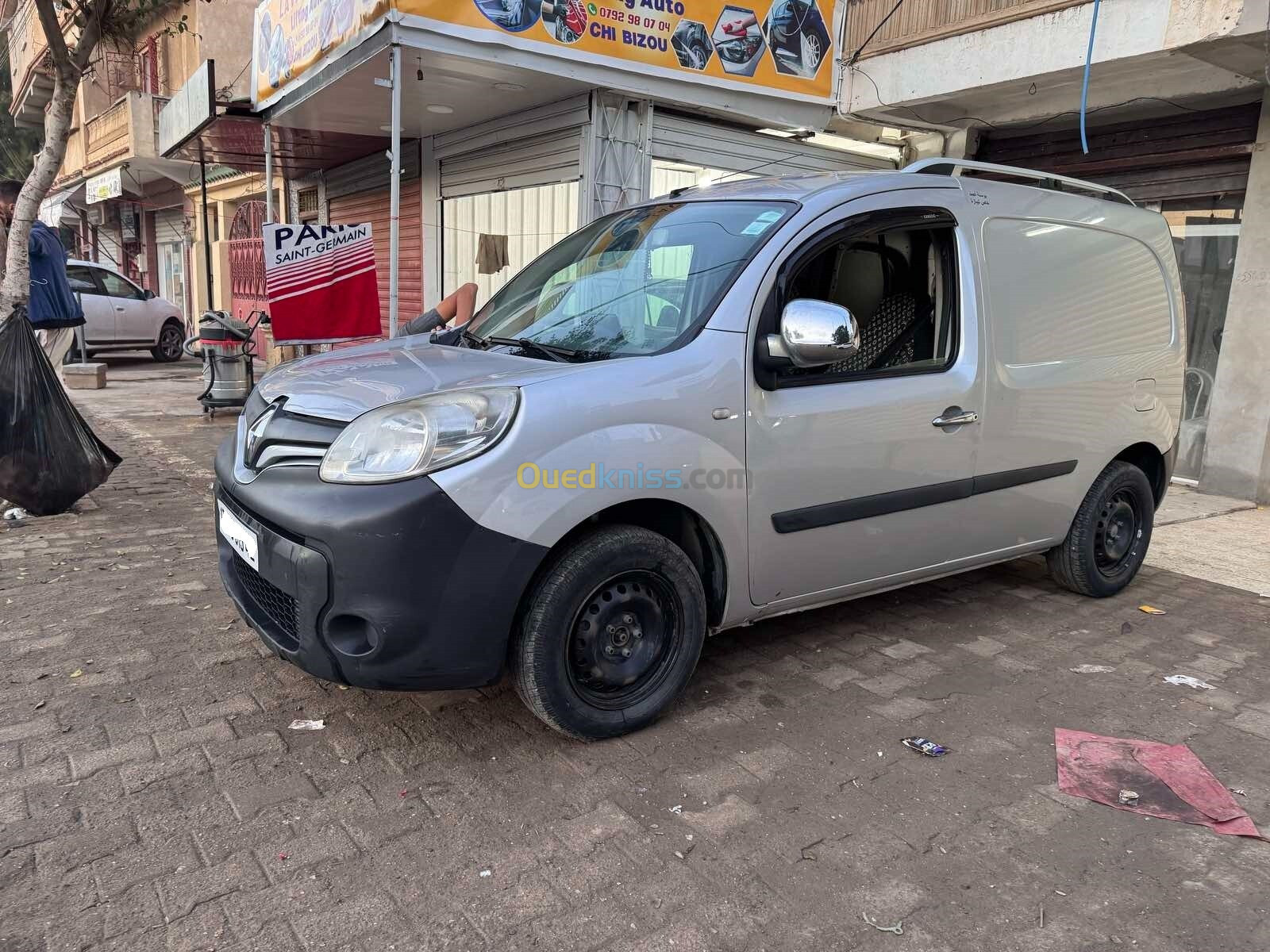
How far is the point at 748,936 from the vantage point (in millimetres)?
2121

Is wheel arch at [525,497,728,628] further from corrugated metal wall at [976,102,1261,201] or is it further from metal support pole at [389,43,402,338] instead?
corrugated metal wall at [976,102,1261,201]

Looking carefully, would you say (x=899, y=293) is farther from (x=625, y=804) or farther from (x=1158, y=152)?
(x=1158, y=152)

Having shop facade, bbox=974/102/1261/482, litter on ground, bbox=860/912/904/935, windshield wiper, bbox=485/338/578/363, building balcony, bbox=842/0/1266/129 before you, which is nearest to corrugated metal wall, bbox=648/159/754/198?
building balcony, bbox=842/0/1266/129

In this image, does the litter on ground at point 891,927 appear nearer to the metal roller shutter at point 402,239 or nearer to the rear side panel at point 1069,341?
the rear side panel at point 1069,341

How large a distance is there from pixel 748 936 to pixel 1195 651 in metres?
2.88

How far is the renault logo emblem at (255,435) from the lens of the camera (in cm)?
297

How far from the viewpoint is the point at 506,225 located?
9.37 meters

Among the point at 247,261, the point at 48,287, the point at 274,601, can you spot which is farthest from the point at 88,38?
the point at 247,261

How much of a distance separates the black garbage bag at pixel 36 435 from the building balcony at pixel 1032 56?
7.00 metres

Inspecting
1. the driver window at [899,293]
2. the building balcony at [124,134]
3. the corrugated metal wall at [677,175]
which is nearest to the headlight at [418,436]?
the driver window at [899,293]

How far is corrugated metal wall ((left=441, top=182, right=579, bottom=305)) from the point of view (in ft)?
27.8

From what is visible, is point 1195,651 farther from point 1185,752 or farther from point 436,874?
point 436,874

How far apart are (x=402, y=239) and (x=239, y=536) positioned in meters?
9.10

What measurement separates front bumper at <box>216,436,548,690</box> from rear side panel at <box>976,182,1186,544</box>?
86.0 inches
